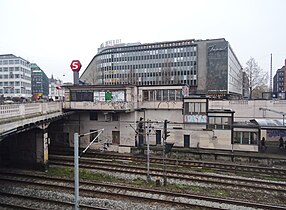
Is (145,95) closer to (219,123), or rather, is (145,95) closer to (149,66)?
(219,123)

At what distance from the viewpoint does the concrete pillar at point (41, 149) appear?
2110 cm

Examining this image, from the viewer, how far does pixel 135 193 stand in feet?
51.5

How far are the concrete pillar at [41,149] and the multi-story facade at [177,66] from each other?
48238 mm

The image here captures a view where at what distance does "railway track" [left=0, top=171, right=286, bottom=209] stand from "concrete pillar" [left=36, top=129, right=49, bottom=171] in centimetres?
215

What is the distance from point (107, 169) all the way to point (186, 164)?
8469mm

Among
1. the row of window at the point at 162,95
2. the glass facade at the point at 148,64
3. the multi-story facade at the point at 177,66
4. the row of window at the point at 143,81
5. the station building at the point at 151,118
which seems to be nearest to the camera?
the station building at the point at 151,118

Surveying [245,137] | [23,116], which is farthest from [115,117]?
[245,137]

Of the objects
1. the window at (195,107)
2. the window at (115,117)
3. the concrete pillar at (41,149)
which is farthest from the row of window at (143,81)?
the concrete pillar at (41,149)

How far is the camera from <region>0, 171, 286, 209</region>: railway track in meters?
13.9

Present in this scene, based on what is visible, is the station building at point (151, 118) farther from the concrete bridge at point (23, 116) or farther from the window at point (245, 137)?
the concrete bridge at point (23, 116)

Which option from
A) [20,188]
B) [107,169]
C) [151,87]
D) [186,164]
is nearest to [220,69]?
[151,87]

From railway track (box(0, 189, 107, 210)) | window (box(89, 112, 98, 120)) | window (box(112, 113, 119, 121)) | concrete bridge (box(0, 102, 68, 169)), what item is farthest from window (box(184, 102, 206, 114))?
railway track (box(0, 189, 107, 210))

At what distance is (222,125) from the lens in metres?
27.4

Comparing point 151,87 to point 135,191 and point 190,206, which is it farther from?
point 190,206
